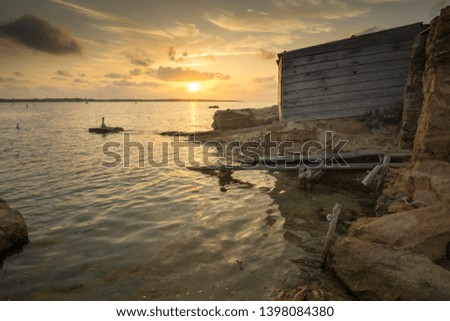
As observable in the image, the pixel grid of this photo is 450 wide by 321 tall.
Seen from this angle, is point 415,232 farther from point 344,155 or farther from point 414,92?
point 414,92

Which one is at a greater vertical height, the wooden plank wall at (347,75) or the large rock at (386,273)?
the wooden plank wall at (347,75)

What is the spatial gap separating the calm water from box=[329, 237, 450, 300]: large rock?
841mm

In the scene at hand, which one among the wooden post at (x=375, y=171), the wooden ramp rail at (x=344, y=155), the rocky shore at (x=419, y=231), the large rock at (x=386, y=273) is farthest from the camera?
the wooden ramp rail at (x=344, y=155)

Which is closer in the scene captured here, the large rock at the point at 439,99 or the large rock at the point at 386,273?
the large rock at the point at 386,273

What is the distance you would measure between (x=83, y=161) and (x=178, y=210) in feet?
33.0

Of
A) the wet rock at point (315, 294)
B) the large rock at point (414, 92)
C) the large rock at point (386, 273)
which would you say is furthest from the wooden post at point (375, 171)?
the wet rock at point (315, 294)

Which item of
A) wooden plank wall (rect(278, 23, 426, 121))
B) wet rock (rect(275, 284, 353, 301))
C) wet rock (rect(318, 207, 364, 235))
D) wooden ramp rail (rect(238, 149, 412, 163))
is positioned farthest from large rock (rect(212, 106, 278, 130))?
wet rock (rect(275, 284, 353, 301))

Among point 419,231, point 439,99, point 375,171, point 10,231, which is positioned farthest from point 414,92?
point 10,231

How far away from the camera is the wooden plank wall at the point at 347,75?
535 inches

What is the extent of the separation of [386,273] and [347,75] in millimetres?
12710

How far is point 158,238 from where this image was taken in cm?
685

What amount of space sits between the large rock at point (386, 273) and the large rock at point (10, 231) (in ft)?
22.8

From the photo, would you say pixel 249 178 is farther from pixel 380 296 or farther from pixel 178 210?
pixel 380 296

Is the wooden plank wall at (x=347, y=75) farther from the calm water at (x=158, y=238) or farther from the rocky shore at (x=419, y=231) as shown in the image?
the rocky shore at (x=419, y=231)
